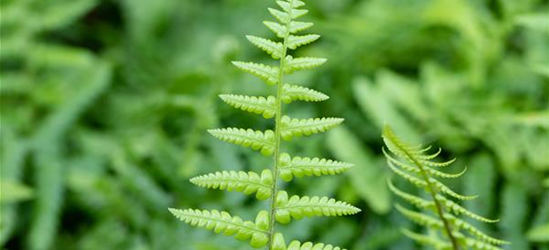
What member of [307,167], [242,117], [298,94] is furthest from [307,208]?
[242,117]

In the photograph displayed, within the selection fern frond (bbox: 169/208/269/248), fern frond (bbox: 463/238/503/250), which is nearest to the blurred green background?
fern frond (bbox: 169/208/269/248)

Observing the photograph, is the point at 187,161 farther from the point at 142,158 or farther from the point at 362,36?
the point at 362,36

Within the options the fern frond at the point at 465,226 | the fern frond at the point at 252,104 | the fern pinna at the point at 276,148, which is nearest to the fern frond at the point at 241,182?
the fern pinna at the point at 276,148

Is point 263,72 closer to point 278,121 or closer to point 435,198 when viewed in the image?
point 278,121

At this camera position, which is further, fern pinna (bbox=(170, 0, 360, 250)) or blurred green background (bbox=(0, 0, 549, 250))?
blurred green background (bbox=(0, 0, 549, 250))

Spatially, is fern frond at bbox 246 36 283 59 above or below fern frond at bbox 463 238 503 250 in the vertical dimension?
above

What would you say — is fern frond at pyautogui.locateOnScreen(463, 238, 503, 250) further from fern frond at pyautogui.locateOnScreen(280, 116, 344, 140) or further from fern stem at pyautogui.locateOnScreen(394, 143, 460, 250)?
fern frond at pyautogui.locateOnScreen(280, 116, 344, 140)

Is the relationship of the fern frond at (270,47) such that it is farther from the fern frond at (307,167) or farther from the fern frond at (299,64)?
the fern frond at (307,167)
